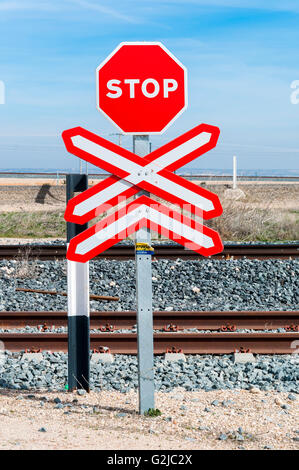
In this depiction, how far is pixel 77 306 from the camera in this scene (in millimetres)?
6242

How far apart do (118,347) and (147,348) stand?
2769 mm

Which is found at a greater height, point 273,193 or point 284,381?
point 273,193

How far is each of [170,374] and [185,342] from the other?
3.94ft

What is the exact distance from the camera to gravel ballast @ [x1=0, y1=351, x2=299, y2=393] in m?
6.68

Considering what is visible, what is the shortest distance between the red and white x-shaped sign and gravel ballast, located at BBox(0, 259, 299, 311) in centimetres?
501

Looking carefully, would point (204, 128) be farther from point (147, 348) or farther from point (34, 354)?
point (34, 354)

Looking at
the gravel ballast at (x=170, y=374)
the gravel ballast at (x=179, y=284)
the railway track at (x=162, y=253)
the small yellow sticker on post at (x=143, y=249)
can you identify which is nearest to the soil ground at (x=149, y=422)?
the gravel ballast at (x=170, y=374)

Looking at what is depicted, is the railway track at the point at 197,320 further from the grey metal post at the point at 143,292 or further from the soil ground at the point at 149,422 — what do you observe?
the grey metal post at the point at 143,292

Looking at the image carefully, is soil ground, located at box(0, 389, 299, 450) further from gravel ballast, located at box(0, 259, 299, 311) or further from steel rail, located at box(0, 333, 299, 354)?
gravel ballast, located at box(0, 259, 299, 311)

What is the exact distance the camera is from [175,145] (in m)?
5.29

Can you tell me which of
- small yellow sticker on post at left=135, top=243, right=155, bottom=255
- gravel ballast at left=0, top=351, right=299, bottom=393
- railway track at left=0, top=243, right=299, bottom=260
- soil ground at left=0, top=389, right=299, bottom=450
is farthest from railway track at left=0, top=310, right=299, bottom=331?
small yellow sticker on post at left=135, top=243, right=155, bottom=255

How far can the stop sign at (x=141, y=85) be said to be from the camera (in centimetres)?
512

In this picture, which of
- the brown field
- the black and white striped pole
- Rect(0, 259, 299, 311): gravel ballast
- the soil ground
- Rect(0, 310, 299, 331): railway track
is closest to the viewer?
the soil ground
